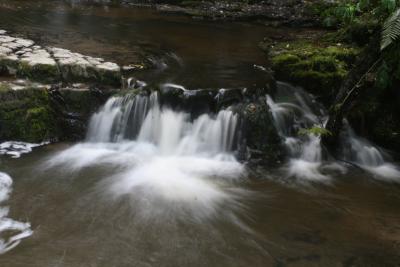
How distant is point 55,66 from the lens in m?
7.96

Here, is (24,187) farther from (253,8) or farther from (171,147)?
(253,8)

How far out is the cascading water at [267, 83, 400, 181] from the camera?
24.0 feet

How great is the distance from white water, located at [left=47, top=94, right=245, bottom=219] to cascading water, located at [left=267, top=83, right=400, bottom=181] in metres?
0.96

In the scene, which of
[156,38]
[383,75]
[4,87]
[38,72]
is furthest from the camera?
[156,38]

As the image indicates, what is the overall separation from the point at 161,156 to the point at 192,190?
1.33m

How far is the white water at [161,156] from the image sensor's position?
600 centimetres

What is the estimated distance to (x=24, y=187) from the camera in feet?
19.3

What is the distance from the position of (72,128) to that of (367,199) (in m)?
4.98

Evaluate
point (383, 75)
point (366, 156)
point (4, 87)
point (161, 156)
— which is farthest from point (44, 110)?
point (366, 156)

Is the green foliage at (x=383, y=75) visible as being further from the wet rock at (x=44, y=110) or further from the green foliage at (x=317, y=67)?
the wet rock at (x=44, y=110)

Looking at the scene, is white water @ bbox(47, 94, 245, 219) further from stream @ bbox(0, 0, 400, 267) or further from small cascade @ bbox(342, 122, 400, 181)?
small cascade @ bbox(342, 122, 400, 181)

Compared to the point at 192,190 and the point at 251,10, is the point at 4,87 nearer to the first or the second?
the point at 192,190

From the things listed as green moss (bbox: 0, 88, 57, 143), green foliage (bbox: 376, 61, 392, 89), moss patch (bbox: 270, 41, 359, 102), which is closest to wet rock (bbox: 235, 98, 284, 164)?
moss patch (bbox: 270, 41, 359, 102)

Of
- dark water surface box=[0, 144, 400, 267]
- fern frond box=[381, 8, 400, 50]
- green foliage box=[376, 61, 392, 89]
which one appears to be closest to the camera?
dark water surface box=[0, 144, 400, 267]
